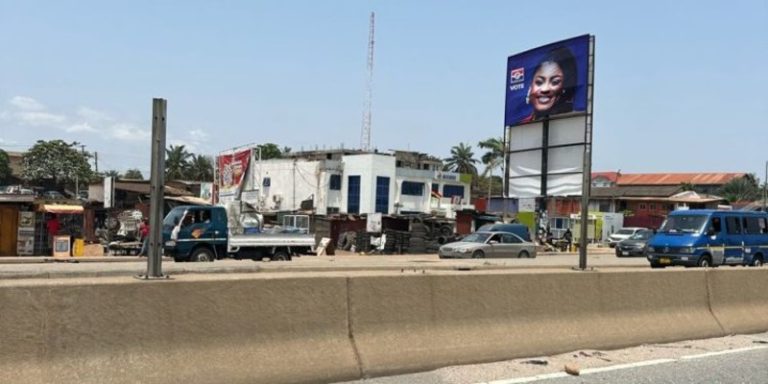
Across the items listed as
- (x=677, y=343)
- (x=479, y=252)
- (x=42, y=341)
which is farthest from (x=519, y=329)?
(x=479, y=252)

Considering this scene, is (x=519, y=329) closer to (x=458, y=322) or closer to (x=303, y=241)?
(x=458, y=322)

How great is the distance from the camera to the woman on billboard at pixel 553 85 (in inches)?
1065

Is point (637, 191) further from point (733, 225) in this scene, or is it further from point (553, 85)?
point (733, 225)

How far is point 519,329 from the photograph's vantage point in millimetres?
8062

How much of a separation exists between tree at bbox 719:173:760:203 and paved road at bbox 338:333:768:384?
10544cm

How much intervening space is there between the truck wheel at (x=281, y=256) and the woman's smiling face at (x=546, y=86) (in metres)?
11.0

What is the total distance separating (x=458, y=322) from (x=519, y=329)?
898mm

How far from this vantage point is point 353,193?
221ft

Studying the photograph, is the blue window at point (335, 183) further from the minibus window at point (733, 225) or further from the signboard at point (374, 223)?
the minibus window at point (733, 225)

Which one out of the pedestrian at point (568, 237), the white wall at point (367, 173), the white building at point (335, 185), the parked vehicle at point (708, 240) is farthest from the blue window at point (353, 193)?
the parked vehicle at point (708, 240)

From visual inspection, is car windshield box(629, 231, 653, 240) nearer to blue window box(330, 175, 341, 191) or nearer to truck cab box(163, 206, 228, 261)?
truck cab box(163, 206, 228, 261)

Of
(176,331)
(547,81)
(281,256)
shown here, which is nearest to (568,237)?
(547,81)

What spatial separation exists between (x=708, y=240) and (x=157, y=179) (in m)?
19.4

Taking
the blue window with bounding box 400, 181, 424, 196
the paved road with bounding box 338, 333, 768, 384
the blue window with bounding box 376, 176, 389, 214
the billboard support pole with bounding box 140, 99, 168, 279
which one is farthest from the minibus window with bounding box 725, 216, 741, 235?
the blue window with bounding box 400, 181, 424, 196
